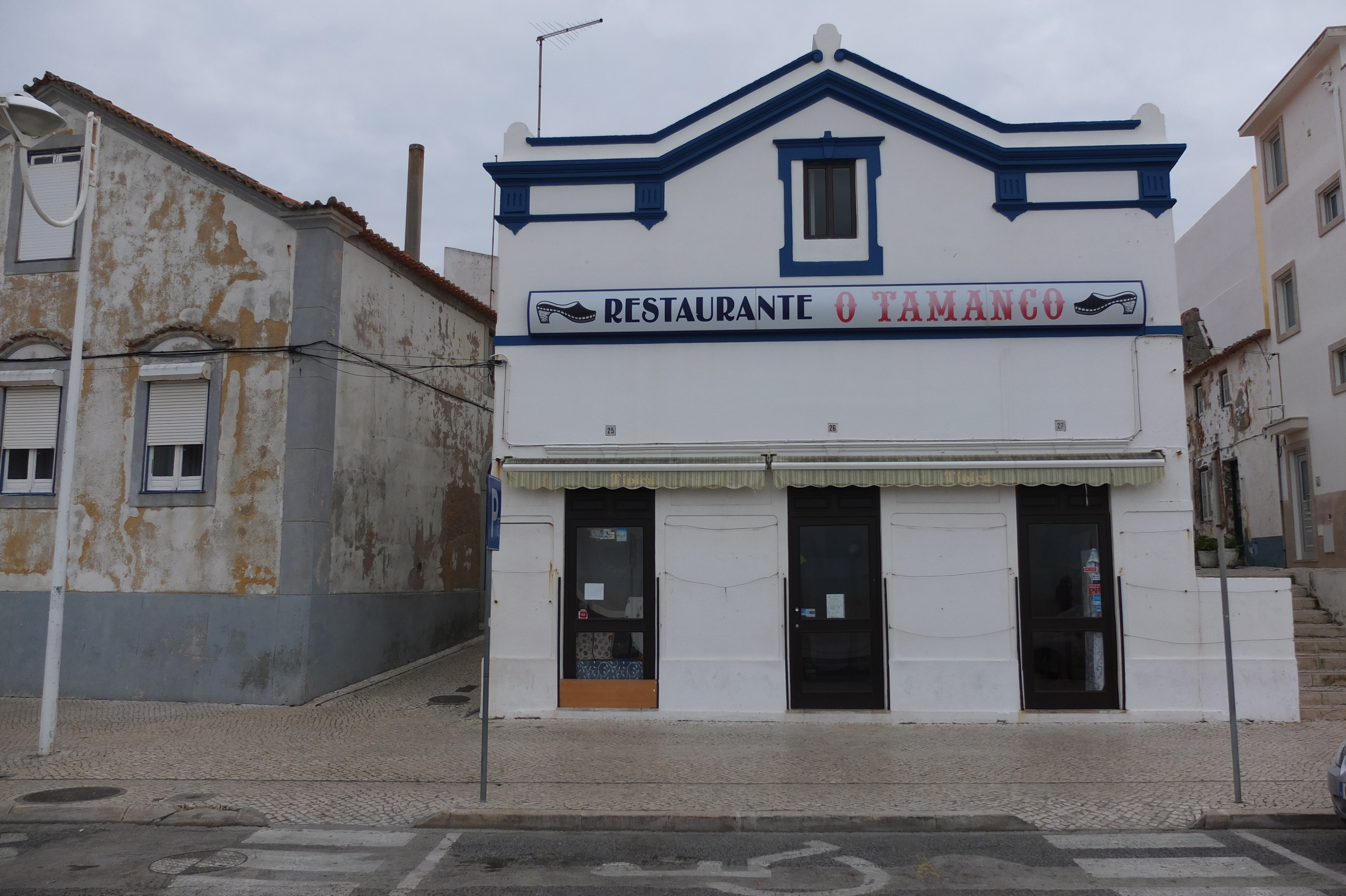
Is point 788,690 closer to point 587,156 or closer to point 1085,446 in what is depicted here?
point 1085,446

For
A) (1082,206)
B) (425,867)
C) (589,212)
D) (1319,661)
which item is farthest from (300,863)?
(1319,661)

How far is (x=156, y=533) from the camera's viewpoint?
1308cm

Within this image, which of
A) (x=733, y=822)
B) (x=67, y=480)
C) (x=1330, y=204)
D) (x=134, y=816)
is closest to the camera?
(x=733, y=822)

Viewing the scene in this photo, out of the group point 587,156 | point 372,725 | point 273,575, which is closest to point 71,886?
point 372,725

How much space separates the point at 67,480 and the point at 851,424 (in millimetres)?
8894

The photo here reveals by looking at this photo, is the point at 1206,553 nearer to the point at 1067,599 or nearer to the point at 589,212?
the point at 1067,599

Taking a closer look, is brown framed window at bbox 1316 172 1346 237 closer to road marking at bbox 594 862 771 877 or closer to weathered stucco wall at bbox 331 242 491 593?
weathered stucco wall at bbox 331 242 491 593

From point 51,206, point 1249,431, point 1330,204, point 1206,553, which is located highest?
point 1330,204

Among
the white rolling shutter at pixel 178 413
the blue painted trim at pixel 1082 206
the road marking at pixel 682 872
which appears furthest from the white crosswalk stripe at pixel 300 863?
the blue painted trim at pixel 1082 206

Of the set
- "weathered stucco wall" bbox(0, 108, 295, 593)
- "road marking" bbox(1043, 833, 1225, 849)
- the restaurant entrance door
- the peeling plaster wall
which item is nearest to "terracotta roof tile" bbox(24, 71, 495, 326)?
"weathered stucco wall" bbox(0, 108, 295, 593)

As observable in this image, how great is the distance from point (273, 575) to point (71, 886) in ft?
22.8

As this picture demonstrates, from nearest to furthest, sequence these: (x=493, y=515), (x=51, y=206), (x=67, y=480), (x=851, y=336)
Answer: (x=493, y=515) → (x=67, y=480) → (x=851, y=336) → (x=51, y=206)

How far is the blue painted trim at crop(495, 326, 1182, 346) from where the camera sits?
1194 centimetres

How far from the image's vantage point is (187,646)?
12750 mm
